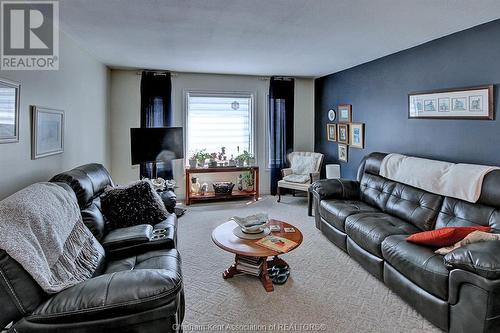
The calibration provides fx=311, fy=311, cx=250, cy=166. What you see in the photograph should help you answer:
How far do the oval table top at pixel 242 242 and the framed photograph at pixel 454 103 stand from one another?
2157 mm

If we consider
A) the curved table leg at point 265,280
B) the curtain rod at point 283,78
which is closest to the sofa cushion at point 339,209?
the curved table leg at point 265,280

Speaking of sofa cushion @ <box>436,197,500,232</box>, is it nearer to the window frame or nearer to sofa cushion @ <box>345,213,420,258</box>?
sofa cushion @ <box>345,213,420,258</box>

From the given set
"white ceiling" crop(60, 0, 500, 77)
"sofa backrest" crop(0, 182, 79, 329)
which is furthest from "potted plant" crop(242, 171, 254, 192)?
"sofa backrest" crop(0, 182, 79, 329)

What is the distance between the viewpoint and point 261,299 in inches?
99.9

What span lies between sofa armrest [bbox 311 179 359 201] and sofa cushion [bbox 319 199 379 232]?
0.10 metres

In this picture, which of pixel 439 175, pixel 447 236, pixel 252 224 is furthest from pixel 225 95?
pixel 447 236

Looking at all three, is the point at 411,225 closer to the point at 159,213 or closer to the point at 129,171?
the point at 159,213

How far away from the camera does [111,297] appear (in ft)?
4.80

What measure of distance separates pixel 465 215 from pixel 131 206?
2.94m

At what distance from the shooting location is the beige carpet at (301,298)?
87.1 inches

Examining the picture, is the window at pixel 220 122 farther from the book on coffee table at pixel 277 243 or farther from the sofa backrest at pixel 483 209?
the sofa backrest at pixel 483 209

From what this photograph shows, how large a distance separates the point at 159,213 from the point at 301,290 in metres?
1.49

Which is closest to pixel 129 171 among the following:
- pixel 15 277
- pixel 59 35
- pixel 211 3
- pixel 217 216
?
pixel 217 216

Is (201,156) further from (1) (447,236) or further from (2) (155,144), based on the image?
(1) (447,236)
